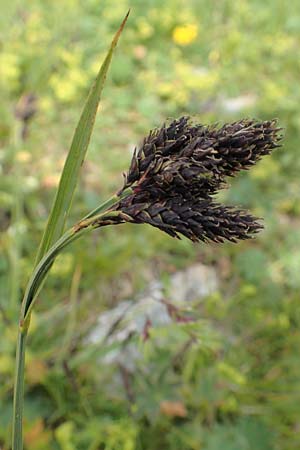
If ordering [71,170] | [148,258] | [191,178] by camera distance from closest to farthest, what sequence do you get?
[191,178] → [71,170] → [148,258]

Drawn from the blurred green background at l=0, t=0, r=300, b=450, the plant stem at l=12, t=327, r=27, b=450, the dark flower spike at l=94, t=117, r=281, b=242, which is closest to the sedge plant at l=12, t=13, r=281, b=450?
the dark flower spike at l=94, t=117, r=281, b=242

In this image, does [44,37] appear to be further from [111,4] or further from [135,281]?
[135,281]

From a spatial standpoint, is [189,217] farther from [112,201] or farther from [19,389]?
[19,389]

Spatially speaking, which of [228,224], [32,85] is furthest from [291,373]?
[32,85]

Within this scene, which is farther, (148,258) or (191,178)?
(148,258)

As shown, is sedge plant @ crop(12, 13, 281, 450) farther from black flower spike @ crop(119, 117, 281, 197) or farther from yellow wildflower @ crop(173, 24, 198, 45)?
yellow wildflower @ crop(173, 24, 198, 45)

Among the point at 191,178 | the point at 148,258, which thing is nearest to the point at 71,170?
the point at 191,178
